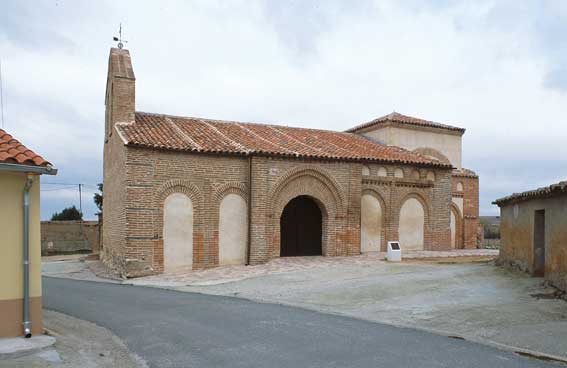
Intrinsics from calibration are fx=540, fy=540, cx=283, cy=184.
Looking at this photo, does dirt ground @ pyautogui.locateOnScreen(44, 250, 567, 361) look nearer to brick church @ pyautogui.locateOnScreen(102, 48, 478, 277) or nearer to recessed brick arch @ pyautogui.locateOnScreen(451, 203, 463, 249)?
brick church @ pyautogui.locateOnScreen(102, 48, 478, 277)

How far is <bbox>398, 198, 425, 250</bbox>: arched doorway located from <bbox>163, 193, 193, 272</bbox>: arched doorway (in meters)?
9.19

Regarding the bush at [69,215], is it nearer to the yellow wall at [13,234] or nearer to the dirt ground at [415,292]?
the dirt ground at [415,292]

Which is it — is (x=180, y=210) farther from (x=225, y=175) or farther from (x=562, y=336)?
(x=562, y=336)

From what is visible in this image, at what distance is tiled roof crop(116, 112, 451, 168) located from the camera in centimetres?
1913

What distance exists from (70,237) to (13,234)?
94.3 ft

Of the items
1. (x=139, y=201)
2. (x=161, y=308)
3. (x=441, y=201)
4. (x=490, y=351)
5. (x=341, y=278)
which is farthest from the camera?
(x=441, y=201)

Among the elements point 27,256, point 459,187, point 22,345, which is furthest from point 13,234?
point 459,187

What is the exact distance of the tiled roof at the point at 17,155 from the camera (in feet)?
26.3

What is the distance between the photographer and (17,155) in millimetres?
8172

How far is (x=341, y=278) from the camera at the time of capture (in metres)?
16.0

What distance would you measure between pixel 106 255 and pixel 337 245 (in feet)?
31.6

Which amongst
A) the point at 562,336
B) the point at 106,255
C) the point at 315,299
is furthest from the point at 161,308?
the point at 106,255

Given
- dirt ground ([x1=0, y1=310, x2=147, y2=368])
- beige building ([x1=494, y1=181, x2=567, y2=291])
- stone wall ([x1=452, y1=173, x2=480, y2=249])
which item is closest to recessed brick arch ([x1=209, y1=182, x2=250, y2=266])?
beige building ([x1=494, y1=181, x2=567, y2=291])

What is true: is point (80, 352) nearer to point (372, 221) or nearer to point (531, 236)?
point (531, 236)
